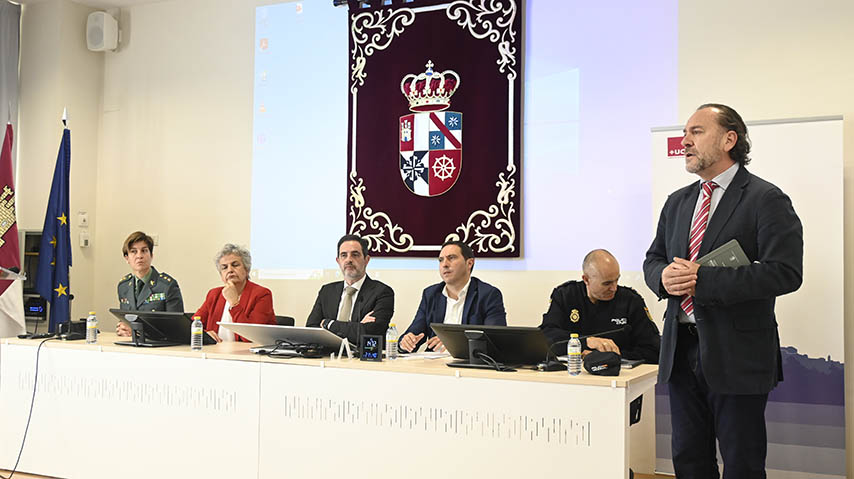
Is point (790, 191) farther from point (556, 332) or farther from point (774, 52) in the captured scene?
point (556, 332)

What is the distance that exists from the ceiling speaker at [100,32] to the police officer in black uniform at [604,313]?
4.33m

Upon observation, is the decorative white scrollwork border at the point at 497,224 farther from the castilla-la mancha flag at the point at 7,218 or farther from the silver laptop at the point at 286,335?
the castilla-la mancha flag at the point at 7,218

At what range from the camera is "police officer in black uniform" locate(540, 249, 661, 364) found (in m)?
4.02

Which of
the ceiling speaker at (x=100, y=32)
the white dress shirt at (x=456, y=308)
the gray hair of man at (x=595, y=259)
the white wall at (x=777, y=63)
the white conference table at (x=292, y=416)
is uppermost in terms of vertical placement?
the ceiling speaker at (x=100, y=32)

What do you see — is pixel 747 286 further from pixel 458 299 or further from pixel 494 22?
pixel 494 22

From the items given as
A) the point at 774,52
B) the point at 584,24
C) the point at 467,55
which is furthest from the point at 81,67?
the point at 774,52

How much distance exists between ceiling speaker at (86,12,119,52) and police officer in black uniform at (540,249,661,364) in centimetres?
433

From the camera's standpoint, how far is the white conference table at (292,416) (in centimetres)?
288

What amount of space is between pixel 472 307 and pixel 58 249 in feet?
10.5

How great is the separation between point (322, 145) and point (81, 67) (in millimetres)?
2234

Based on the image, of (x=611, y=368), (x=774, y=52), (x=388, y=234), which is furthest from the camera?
(x=388, y=234)

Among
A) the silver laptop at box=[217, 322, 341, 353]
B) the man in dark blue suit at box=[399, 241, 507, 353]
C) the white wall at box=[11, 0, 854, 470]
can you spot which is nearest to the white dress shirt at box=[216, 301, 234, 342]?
the silver laptop at box=[217, 322, 341, 353]

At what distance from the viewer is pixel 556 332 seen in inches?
159

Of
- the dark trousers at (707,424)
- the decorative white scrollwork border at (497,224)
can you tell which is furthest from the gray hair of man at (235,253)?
the dark trousers at (707,424)
